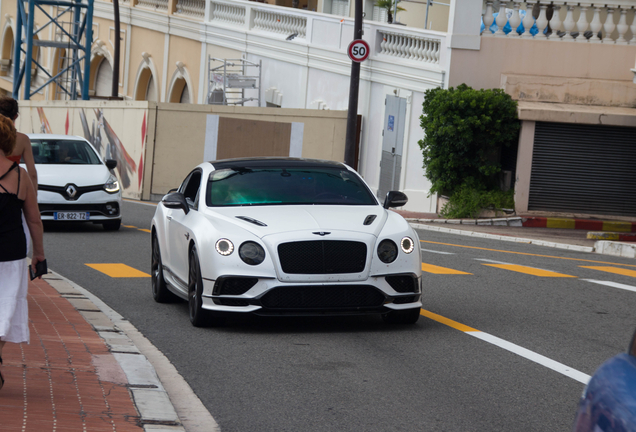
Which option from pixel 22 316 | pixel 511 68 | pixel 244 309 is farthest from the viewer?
pixel 511 68

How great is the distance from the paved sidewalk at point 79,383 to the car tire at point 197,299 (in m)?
0.70

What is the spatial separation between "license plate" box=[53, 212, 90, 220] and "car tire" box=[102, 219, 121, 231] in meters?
0.56

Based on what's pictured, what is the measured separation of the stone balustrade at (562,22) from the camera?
24906 millimetres

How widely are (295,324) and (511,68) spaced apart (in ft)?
58.8

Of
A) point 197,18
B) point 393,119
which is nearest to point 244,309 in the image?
point 393,119

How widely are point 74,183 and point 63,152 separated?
1269 mm

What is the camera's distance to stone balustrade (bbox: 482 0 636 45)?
981 inches

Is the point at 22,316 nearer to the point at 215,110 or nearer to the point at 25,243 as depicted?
the point at 25,243

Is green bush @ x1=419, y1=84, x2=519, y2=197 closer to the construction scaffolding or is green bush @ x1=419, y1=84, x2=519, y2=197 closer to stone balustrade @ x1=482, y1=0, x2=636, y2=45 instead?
stone balustrade @ x1=482, y1=0, x2=636, y2=45

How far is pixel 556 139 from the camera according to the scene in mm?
23734

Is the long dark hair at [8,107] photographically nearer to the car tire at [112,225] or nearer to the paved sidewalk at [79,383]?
the paved sidewalk at [79,383]

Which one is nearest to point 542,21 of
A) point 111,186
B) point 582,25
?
point 582,25

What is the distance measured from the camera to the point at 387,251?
8.33 metres

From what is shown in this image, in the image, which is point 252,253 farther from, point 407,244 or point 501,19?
point 501,19
